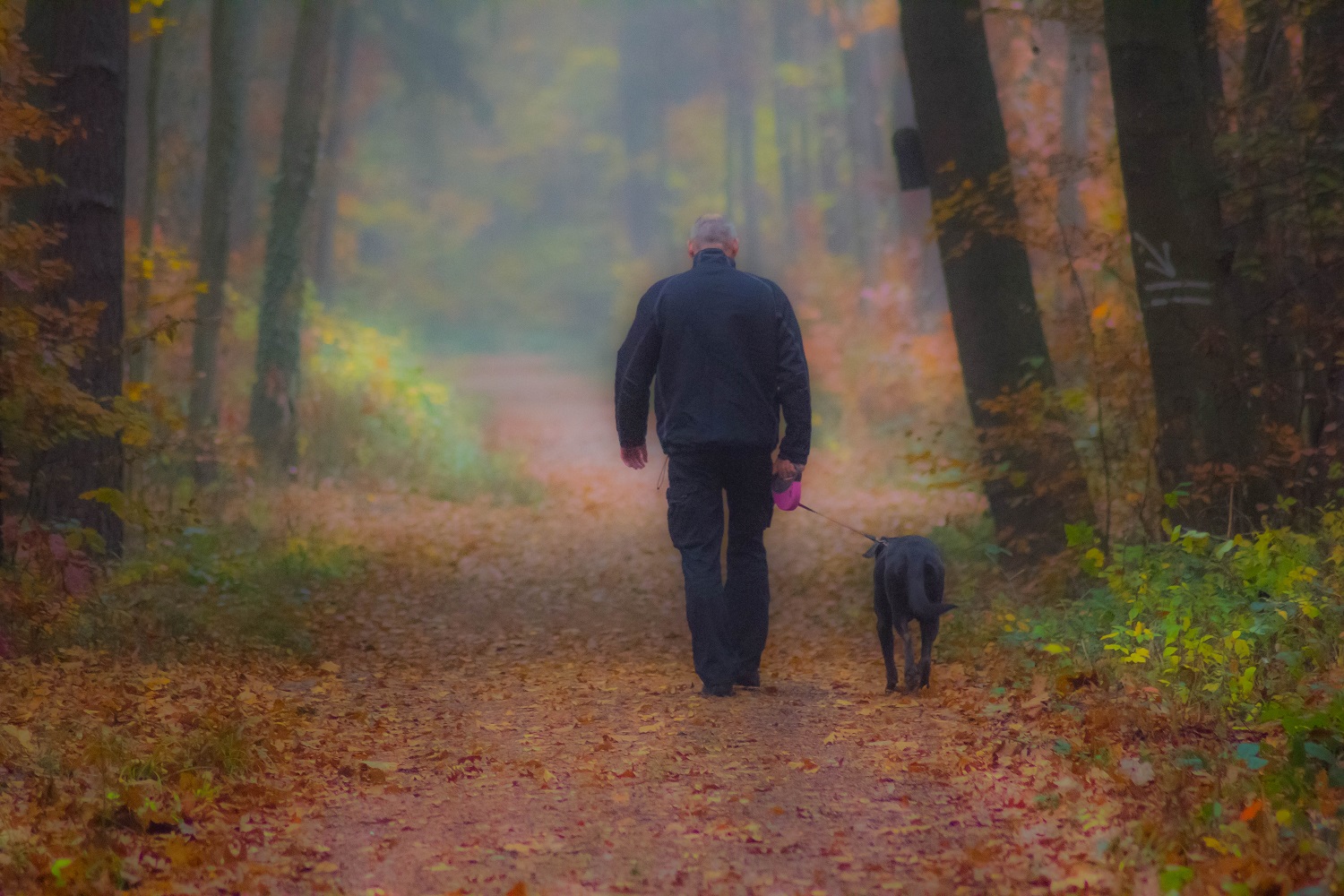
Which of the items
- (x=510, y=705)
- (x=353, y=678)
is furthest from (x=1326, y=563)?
(x=353, y=678)

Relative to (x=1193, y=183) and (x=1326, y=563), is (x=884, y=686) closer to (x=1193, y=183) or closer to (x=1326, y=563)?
(x=1326, y=563)

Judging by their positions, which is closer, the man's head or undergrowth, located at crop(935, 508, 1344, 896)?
undergrowth, located at crop(935, 508, 1344, 896)

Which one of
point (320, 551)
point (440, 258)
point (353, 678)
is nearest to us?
point (353, 678)

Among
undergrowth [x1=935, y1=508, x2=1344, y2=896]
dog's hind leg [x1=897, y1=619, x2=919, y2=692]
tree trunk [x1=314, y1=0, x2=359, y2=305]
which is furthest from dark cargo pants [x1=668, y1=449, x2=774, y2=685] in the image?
tree trunk [x1=314, y1=0, x2=359, y2=305]

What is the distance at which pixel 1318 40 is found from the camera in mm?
7336

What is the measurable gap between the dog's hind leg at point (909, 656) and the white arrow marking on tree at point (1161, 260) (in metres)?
2.67

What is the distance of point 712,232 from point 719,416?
0.97m

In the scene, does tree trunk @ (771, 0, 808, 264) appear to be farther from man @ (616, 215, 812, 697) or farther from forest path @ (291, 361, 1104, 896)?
man @ (616, 215, 812, 697)

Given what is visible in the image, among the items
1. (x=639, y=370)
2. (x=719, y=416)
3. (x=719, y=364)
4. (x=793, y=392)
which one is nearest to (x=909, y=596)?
(x=793, y=392)

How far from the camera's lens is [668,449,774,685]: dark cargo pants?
20.3ft

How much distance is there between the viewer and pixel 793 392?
20.5 ft

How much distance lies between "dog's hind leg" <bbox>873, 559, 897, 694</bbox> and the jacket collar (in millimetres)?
1655

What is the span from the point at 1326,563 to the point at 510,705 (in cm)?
393

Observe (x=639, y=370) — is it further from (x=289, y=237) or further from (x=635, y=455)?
(x=289, y=237)
